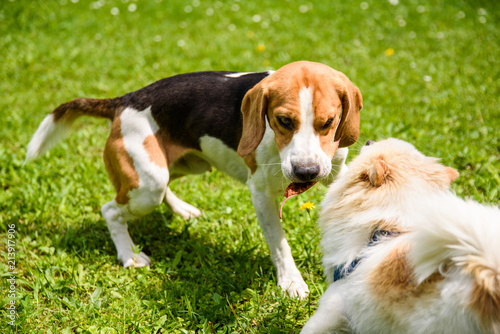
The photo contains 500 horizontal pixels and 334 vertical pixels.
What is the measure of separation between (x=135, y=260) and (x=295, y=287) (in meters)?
1.36

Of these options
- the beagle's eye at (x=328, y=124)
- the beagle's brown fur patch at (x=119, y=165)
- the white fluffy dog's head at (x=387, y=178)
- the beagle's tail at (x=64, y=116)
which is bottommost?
the beagle's brown fur patch at (x=119, y=165)

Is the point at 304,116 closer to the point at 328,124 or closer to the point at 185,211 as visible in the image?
the point at 328,124

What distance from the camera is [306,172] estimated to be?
2729 mm

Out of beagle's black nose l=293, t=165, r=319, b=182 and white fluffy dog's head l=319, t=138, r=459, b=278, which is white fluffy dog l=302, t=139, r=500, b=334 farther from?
beagle's black nose l=293, t=165, r=319, b=182

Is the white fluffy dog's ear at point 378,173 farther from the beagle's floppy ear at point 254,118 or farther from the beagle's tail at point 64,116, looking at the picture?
the beagle's tail at point 64,116

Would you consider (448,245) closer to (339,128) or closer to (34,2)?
(339,128)

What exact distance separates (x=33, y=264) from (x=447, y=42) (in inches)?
262

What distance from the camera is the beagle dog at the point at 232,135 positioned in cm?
284

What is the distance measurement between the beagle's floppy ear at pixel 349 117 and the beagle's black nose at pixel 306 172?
454 millimetres

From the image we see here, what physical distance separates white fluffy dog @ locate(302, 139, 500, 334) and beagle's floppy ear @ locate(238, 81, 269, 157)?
665 mm

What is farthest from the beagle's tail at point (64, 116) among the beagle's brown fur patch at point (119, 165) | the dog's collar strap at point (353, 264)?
the dog's collar strap at point (353, 264)

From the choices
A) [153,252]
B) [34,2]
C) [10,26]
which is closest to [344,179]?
[153,252]

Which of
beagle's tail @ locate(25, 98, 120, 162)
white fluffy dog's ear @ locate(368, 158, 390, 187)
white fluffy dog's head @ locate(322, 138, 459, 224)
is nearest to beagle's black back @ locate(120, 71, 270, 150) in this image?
beagle's tail @ locate(25, 98, 120, 162)

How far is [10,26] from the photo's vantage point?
8539 mm
